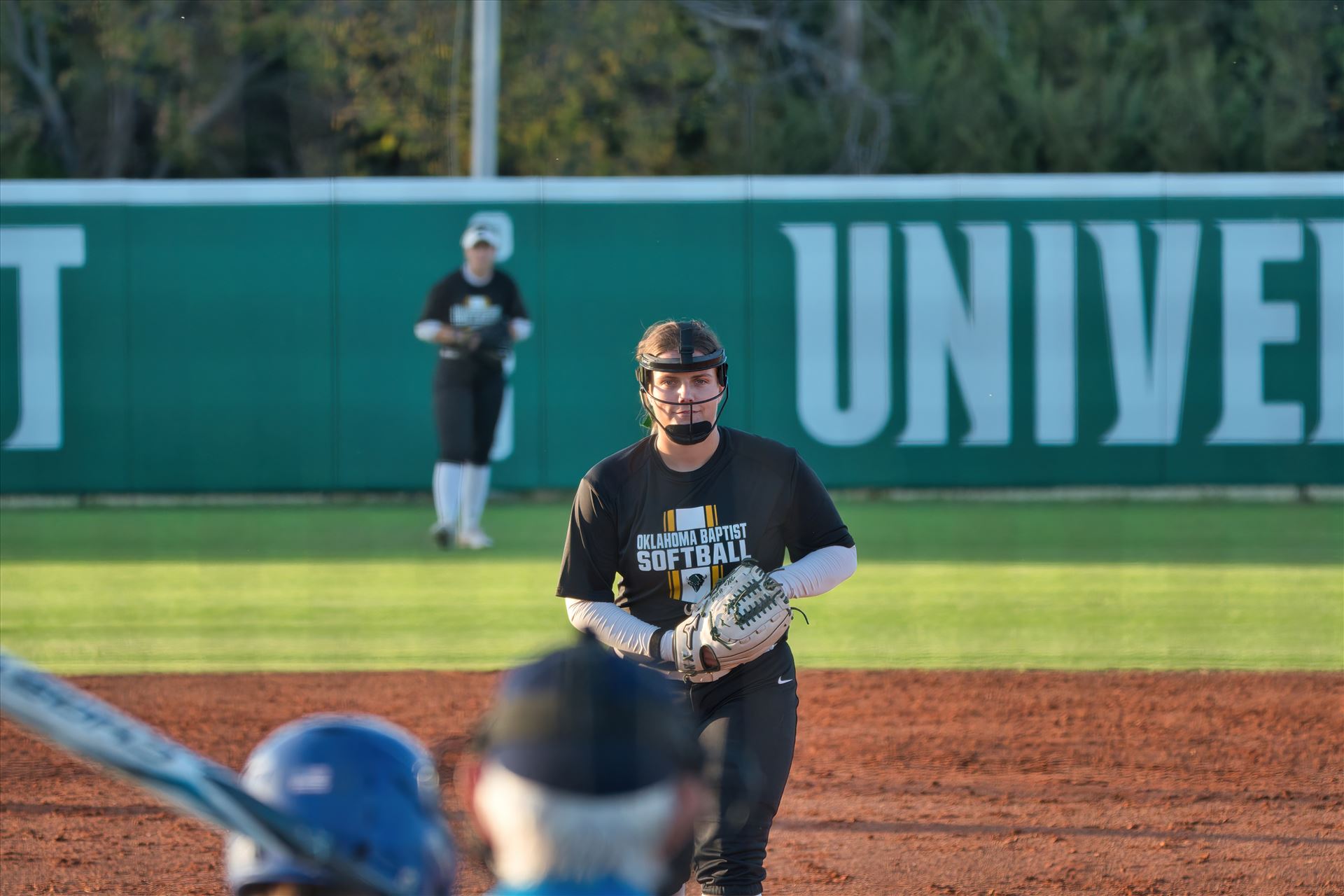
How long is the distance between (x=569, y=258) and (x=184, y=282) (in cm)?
386

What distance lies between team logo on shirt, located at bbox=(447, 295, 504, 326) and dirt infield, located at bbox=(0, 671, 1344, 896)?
14.5 ft

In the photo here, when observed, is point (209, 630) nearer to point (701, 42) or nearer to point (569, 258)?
point (569, 258)

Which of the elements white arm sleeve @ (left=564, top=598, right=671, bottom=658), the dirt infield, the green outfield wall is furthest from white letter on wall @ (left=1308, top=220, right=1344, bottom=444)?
white arm sleeve @ (left=564, top=598, right=671, bottom=658)

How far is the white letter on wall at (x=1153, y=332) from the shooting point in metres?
15.4

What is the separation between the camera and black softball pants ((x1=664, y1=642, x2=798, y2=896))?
12.2 ft

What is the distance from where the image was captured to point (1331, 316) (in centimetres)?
1522

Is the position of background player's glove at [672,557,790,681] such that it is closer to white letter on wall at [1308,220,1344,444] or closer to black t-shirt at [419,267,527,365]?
black t-shirt at [419,267,527,365]

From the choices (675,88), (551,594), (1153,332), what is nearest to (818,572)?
A: (551,594)

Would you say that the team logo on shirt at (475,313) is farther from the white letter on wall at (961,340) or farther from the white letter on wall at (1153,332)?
the white letter on wall at (1153,332)

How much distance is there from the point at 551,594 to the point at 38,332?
7654mm

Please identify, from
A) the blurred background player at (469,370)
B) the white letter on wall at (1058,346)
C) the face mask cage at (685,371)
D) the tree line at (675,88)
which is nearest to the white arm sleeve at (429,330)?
the blurred background player at (469,370)

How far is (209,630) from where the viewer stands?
366 inches

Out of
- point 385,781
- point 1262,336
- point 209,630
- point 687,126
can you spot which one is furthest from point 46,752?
point 687,126

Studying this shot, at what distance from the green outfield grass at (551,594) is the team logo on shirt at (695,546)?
10.4 ft
